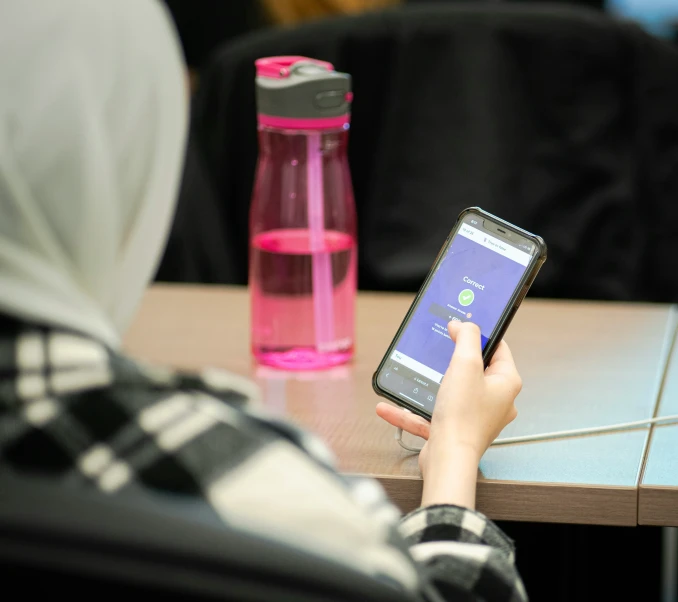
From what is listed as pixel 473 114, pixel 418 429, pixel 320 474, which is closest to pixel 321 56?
pixel 473 114

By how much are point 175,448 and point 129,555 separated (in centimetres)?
6

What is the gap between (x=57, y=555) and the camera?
1.67ft

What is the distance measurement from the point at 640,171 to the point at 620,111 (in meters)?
0.10

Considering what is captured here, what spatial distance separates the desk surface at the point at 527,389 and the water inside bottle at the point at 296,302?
0.08 ft

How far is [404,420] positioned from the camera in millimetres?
914

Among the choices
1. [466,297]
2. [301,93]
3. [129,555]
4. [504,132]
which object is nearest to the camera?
[129,555]

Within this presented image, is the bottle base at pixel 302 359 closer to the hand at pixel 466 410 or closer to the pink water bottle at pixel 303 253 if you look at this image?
the pink water bottle at pixel 303 253

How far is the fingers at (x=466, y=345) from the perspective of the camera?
854 millimetres

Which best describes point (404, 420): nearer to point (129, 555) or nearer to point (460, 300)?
point (460, 300)

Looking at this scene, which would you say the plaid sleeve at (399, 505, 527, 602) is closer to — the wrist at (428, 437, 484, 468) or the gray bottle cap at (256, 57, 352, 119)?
the wrist at (428, 437, 484, 468)

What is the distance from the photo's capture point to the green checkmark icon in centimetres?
95

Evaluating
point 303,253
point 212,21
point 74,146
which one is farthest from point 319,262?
point 212,21

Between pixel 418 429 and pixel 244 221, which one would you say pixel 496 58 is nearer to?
pixel 244 221

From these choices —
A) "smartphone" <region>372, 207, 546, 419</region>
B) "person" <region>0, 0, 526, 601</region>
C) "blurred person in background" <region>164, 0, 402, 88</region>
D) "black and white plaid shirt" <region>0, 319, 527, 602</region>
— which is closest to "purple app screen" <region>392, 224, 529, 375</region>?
"smartphone" <region>372, 207, 546, 419</region>
